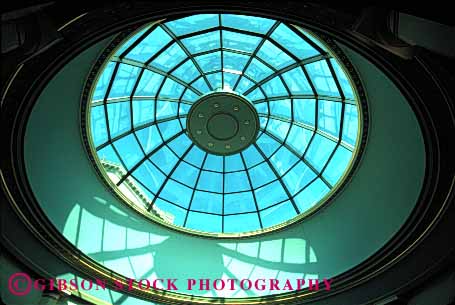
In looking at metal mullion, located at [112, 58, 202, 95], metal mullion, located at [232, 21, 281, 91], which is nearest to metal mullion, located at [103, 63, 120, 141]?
metal mullion, located at [112, 58, 202, 95]

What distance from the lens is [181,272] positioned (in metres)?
13.6

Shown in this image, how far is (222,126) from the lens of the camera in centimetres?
1453

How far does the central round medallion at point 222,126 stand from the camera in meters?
14.3

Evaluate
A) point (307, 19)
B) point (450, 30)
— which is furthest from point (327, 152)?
point (450, 30)

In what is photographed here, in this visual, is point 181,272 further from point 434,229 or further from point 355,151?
point 434,229

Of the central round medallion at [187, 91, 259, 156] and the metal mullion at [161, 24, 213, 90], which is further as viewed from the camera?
the central round medallion at [187, 91, 259, 156]

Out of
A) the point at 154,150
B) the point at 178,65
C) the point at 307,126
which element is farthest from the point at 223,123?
the point at 307,126

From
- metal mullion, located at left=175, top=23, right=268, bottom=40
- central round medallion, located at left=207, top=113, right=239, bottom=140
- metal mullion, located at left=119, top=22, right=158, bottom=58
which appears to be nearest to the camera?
metal mullion, located at left=119, top=22, right=158, bottom=58

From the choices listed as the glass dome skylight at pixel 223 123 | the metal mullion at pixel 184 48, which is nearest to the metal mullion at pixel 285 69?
the glass dome skylight at pixel 223 123

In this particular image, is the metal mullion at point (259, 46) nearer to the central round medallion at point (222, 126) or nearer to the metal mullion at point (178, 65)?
the central round medallion at point (222, 126)

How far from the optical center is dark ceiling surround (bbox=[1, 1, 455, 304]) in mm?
6270

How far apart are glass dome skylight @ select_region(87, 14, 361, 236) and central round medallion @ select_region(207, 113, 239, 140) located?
0.04 metres

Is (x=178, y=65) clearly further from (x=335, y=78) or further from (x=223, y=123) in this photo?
(x=335, y=78)

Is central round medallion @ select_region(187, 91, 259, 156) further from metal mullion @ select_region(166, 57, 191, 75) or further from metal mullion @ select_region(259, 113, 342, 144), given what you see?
metal mullion @ select_region(166, 57, 191, 75)
